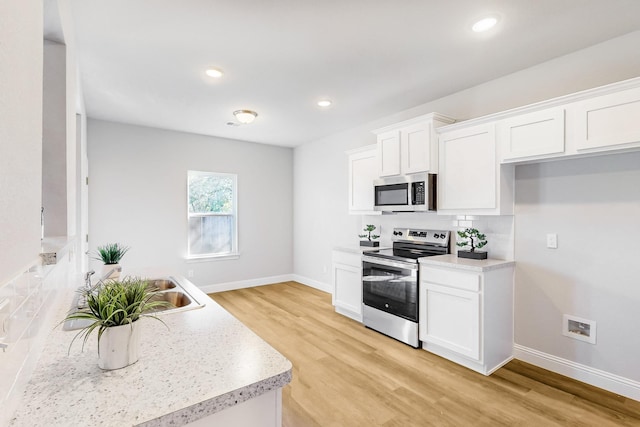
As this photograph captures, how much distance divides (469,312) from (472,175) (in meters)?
1.22

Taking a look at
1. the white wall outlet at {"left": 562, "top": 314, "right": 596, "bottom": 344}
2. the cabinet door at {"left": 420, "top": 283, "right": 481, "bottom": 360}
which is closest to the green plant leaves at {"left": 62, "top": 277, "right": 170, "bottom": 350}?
the cabinet door at {"left": 420, "top": 283, "right": 481, "bottom": 360}

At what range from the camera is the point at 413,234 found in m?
3.73

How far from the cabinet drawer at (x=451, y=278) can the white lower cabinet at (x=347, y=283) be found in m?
0.96

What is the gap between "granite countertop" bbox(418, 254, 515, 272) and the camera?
258cm

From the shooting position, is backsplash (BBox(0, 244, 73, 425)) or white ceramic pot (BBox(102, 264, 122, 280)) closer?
backsplash (BBox(0, 244, 73, 425))

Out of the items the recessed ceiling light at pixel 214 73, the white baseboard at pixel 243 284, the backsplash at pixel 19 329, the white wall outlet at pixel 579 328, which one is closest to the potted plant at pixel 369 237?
the white wall outlet at pixel 579 328

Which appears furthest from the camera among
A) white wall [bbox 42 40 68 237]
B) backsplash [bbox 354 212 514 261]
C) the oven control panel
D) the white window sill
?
the white window sill

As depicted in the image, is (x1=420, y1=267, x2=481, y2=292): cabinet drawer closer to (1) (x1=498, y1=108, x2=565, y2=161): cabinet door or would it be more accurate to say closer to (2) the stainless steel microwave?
(2) the stainless steel microwave

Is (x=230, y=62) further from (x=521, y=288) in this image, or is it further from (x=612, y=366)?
(x=612, y=366)

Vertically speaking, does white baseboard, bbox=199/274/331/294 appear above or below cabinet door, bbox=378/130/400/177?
below

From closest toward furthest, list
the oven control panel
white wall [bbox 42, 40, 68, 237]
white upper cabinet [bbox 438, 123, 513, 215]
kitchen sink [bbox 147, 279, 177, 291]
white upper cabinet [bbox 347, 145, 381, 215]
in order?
1. white wall [bbox 42, 40, 68, 237]
2. kitchen sink [bbox 147, 279, 177, 291]
3. white upper cabinet [bbox 438, 123, 513, 215]
4. the oven control panel
5. white upper cabinet [bbox 347, 145, 381, 215]

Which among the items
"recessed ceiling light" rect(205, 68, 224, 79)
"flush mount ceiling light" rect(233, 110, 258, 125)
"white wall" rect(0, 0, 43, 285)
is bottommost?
"white wall" rect(0, 0, 43, 285)

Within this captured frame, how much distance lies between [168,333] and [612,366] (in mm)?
3063

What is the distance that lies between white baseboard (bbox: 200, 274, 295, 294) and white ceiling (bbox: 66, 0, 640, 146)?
291cm
